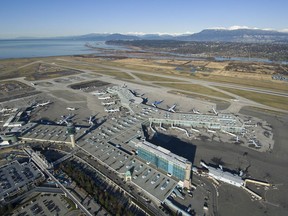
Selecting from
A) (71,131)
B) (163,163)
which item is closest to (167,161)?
(163,163)

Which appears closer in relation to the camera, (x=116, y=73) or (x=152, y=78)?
(x=152, y=78)

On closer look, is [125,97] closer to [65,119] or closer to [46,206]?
[65,119]

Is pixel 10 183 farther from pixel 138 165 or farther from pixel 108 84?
pixel 108 84

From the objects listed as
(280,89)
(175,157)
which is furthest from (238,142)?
(280,89)

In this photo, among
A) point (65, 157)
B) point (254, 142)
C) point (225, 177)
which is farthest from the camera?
point (254, 142)

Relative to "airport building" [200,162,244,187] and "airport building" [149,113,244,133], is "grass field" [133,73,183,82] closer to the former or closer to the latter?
"airport building" [149,113,244,133]

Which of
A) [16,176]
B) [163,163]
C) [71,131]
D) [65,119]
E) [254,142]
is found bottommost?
[254,142]
